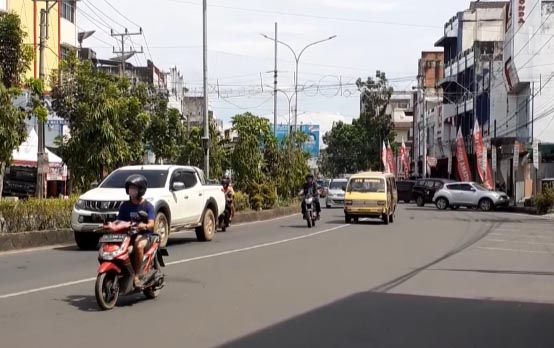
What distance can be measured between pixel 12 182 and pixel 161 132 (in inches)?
299

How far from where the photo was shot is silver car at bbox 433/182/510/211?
44750 mm

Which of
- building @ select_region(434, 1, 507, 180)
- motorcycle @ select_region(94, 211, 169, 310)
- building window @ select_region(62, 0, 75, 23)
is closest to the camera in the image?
motorcycle @ select_region(94, 211, 169, 310)

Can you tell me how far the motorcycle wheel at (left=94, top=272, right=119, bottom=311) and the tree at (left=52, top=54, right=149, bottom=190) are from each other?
42.3ft

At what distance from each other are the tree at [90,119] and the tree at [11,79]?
3298 millimetres

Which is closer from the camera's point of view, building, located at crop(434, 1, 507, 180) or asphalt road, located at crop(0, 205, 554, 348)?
asphalt road, located at crop(0, 205, 554, 348)

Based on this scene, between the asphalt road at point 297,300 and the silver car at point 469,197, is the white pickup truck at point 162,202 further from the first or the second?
the silver car at point 469,197

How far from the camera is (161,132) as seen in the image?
31469mm

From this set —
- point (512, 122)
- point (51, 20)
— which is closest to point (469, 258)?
point (51, 20)

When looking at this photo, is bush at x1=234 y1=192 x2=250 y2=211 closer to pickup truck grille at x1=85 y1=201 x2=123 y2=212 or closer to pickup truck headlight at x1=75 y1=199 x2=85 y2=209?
pickup truck headlight at x1=75 y1=199 x2=85 y2=209

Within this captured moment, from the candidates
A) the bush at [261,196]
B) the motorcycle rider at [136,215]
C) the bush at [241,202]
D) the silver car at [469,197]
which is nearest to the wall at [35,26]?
the bush at [241,202]

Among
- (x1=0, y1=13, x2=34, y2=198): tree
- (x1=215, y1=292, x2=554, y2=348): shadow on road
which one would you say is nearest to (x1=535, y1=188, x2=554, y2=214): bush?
(x1=0, y1=13, x2=34, y2=198): tree

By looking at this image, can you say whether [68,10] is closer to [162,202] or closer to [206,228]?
[206,228]

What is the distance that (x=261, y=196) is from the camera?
33812 mm

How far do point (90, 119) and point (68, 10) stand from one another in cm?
2174
